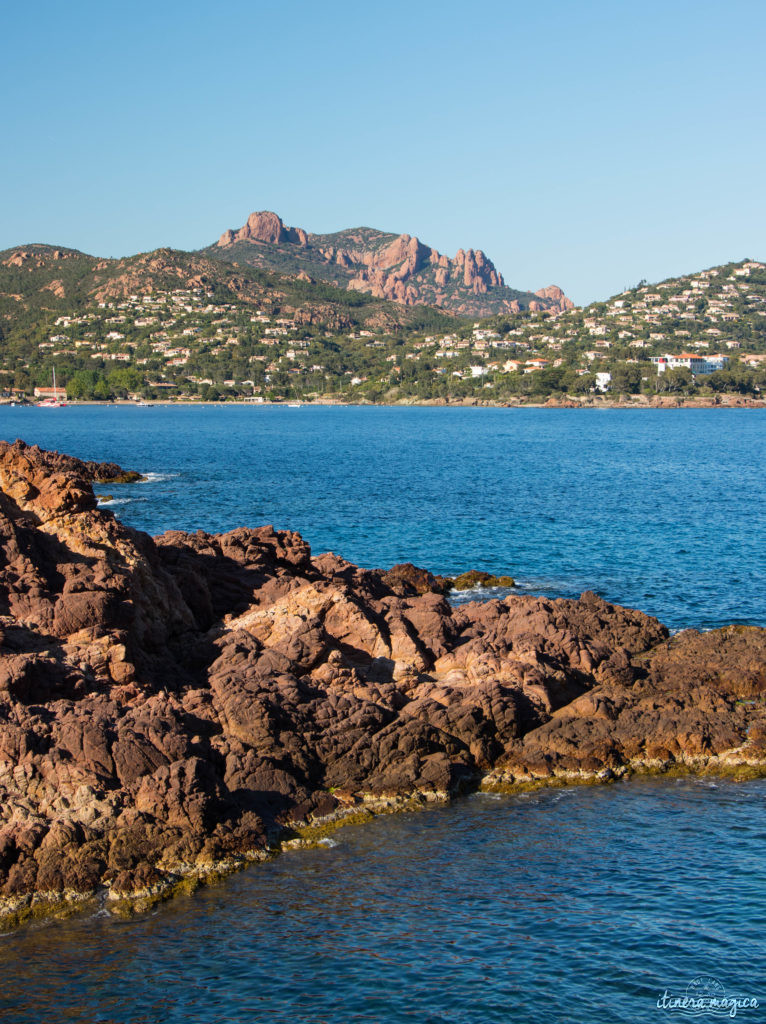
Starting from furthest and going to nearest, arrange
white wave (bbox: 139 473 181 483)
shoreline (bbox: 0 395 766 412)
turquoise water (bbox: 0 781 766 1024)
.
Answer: shoreline (bbox: 0 395 766 412) → white wave (bbox: 139 473 181 483) → turquoise water (bbox: 0 781 766 1024)

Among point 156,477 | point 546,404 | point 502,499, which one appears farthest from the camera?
point 546,404

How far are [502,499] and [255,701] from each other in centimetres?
3699

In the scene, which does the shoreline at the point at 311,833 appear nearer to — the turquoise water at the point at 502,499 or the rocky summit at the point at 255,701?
the rocky summit at the point at 255,701

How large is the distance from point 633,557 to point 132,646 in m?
21.8

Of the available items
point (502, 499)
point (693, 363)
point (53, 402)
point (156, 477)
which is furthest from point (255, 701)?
point (693, 363)

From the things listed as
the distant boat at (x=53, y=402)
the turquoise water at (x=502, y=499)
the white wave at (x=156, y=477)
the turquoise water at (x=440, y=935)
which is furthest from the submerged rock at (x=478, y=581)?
the distant boat at (x=53, y=402)

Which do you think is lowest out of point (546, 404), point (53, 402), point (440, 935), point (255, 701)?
point (440, 935)

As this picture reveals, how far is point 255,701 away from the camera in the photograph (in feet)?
46.7

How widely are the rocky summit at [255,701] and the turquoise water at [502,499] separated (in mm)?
6474

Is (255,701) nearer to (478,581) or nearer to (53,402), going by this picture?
(478,581)

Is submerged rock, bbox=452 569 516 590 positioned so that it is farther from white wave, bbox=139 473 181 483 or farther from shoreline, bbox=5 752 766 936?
white wave, bbox=139 473 181 483

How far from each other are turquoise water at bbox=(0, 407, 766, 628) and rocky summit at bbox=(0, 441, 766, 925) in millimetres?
6474

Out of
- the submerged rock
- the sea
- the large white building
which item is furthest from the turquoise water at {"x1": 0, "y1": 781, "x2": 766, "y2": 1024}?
the large white building

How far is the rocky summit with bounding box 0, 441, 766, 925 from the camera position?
1188 cm
